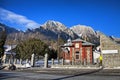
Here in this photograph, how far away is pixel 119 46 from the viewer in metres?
27.3

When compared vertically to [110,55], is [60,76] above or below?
below

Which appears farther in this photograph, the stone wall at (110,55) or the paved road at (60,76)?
the stone wall at (110,55)

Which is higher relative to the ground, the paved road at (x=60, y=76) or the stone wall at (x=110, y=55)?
the stone wall at (x=110, y=55)

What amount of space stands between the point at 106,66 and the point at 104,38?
3.92m

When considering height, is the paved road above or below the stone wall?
below

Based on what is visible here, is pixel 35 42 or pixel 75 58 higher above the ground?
pixel 35 42

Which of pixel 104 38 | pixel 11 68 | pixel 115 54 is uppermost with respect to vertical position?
pixel 104 38

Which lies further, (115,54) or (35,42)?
(35,42)

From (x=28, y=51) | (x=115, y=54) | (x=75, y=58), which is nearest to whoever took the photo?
(x=115, y=54)

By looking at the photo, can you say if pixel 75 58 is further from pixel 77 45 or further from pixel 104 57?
pixel 104 57

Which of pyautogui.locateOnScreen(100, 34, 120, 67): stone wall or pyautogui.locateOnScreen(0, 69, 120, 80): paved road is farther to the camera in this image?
pyautogui.locateOnScreen(100, 34, 120, 67): stone wall

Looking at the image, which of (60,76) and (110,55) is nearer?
(60,76)

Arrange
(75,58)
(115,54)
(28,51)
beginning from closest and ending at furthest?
(115,54) < (75,58) < (28,51)

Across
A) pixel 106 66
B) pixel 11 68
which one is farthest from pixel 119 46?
pixel 11 68
